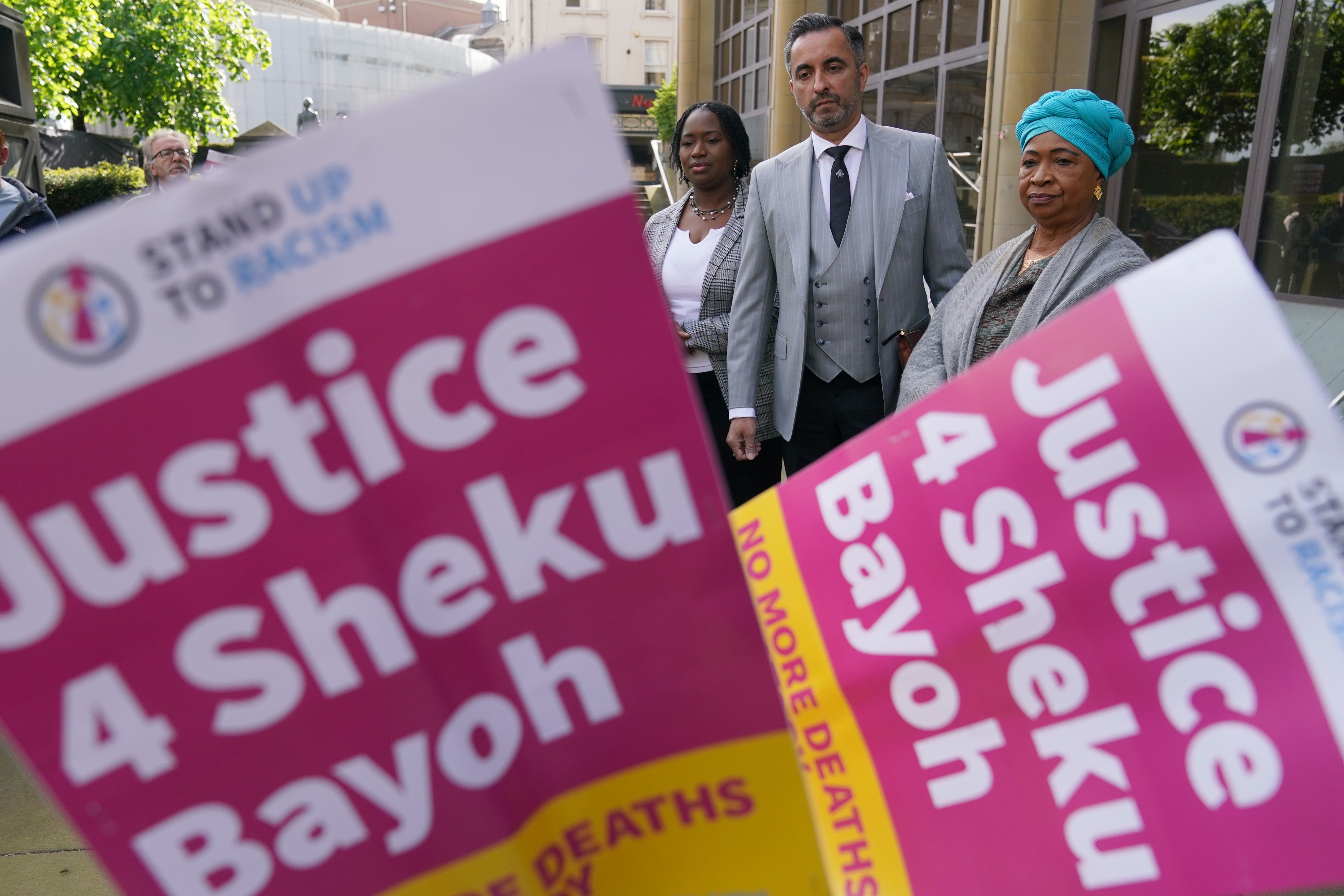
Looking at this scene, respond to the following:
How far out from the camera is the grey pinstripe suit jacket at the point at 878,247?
9.11ft

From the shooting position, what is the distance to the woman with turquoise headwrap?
6.81 feet

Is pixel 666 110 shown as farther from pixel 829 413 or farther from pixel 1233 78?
pixel 829 413

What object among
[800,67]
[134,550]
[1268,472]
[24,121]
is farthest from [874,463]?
[24,121]

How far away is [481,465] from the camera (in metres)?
0.88

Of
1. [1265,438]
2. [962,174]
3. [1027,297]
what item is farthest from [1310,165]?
[1265,438]

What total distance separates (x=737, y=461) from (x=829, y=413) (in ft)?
1.33

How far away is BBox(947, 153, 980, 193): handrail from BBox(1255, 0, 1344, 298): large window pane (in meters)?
2.78

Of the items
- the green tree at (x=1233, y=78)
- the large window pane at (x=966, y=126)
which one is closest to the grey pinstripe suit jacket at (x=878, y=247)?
the green tree at (x=1233, y=78)

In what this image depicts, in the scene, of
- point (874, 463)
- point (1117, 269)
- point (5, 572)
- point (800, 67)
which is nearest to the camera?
point (5, 572)

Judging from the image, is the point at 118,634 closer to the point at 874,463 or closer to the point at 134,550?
the point at 134,550

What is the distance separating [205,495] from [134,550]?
0.07 meters

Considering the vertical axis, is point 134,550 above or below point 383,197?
below

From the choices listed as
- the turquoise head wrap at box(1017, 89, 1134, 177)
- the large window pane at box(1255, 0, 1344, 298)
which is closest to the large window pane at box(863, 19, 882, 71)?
the large window pane at box(1255, 0, 1344, 298)

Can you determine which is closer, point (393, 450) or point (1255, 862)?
point (393, 450)
